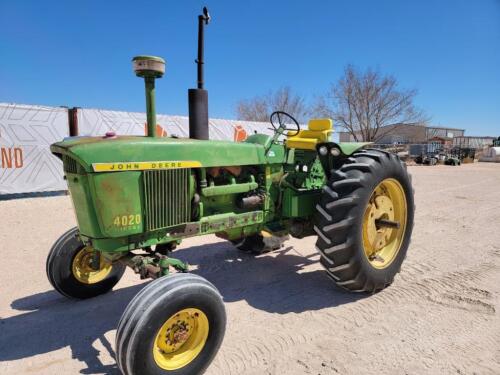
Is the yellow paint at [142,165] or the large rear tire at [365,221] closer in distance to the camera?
the yellow paint at [142,165]

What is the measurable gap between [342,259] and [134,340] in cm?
195

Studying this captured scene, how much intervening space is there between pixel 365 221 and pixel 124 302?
2514mm

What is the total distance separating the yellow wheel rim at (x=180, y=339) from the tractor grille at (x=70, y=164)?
1.22 metres

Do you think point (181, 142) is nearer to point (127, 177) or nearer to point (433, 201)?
point (127, 177)

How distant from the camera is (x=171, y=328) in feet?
7.85

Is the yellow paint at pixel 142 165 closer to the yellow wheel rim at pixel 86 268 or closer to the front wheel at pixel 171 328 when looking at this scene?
the front wheel at pixel 171 328

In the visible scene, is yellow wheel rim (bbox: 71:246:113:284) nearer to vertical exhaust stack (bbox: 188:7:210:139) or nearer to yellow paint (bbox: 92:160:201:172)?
yellow paint (bbox: 92:160:201:172)

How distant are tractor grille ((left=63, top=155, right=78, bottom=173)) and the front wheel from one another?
976mm

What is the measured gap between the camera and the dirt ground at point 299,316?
2574 mm

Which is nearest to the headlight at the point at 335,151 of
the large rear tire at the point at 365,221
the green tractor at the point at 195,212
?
the green tractor at the point at 195,212

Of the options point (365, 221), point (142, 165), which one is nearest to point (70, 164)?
point (142, 165)

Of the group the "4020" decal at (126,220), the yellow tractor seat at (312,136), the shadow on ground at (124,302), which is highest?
the yellow tractor seat at (312,136)

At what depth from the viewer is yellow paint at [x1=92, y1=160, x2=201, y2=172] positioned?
247 cm

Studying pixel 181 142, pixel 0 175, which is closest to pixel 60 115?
pixel 0 175
